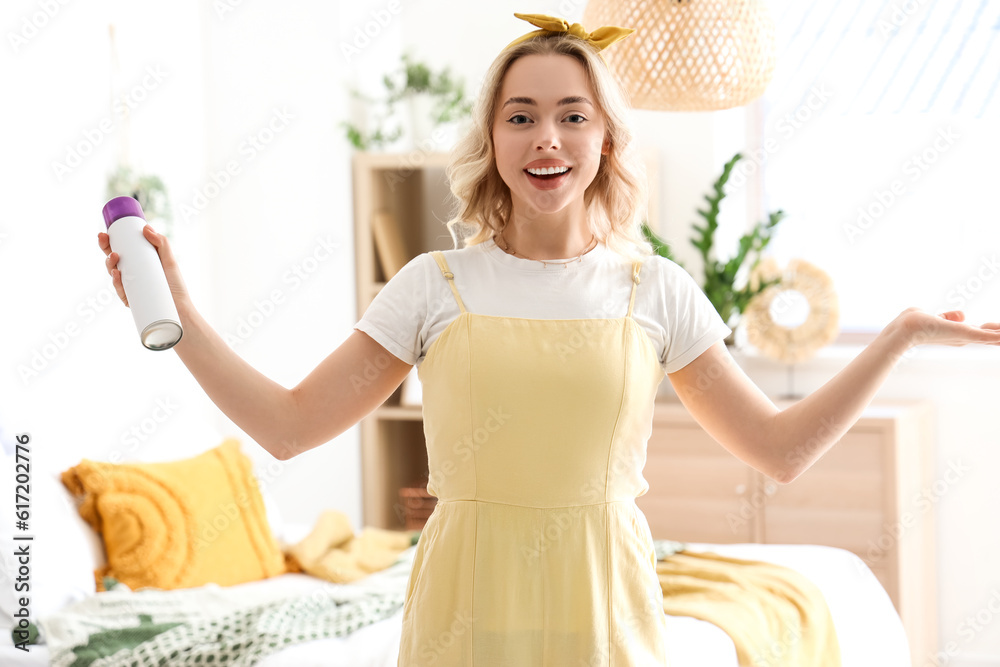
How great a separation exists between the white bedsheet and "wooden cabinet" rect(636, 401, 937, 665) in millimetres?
383

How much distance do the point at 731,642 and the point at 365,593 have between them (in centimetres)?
82

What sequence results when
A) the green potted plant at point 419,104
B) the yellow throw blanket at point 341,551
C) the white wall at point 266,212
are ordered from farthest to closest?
the green potted plant at point 419,104 → the white wall at point 266,212 → the yellow throw blanket at point 341,551

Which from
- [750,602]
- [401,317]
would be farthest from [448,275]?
[750,602]

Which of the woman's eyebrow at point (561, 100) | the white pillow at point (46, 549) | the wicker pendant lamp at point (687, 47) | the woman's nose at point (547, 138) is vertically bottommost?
the white pillow at point (46, 549)

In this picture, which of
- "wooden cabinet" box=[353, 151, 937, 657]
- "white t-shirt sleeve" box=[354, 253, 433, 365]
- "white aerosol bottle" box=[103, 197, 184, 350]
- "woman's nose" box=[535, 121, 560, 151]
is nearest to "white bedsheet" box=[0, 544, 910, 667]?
"wooden cabinet" box=[353, 151, 937, 657]

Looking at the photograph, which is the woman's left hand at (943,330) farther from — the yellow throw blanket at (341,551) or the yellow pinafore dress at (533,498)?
the yellow throw blanket at (341,551)

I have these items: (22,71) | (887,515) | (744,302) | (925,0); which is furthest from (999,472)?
(22,71)

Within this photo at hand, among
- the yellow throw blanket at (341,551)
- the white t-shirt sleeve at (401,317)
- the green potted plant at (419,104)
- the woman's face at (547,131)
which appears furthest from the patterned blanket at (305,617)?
the green potted plant at (419,104)

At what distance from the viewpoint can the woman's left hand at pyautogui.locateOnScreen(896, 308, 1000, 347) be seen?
47.4 inches

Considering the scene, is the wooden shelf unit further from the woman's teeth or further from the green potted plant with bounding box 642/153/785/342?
the woman's teeth

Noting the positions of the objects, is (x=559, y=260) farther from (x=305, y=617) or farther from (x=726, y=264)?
(x=726, y=264)

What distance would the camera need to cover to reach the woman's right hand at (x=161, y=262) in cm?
119

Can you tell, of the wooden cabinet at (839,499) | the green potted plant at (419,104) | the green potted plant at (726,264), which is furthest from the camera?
the green potted plant at (419,104)

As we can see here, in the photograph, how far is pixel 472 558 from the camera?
1.24m
